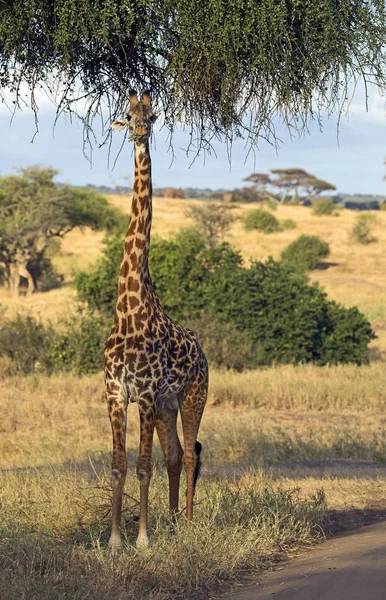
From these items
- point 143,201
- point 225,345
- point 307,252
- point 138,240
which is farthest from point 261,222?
point 138,240

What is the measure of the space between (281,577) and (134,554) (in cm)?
98

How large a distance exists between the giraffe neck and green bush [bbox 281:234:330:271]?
3712cm

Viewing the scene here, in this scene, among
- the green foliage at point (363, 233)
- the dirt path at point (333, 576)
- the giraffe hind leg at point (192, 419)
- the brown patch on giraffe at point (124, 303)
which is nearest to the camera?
the dirt path at point (333, 576)

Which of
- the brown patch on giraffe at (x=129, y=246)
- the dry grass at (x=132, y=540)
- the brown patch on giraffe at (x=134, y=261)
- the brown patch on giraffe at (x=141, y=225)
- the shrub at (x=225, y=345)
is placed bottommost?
the shrub at (x=225, y=345)

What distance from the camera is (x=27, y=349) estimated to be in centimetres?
1975

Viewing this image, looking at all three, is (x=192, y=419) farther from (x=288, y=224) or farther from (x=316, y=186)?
(x=316, y=186)

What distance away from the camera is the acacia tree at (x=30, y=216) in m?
35.8

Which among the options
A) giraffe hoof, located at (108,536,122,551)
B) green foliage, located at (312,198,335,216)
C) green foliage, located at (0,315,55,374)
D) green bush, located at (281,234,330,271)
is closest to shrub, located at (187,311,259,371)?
green foliage, located at (0,315,55,374)

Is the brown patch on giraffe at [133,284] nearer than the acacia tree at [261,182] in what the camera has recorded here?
Yes

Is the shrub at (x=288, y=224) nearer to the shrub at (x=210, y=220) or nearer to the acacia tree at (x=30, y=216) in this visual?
the shrub at (x=210, y=220)

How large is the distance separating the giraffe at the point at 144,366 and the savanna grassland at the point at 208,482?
1.40 feet

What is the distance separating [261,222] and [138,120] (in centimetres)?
4928

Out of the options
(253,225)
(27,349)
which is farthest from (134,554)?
(253,225)

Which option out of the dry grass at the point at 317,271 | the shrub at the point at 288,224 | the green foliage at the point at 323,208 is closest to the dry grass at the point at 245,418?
the dry grass at the point at 317,271
